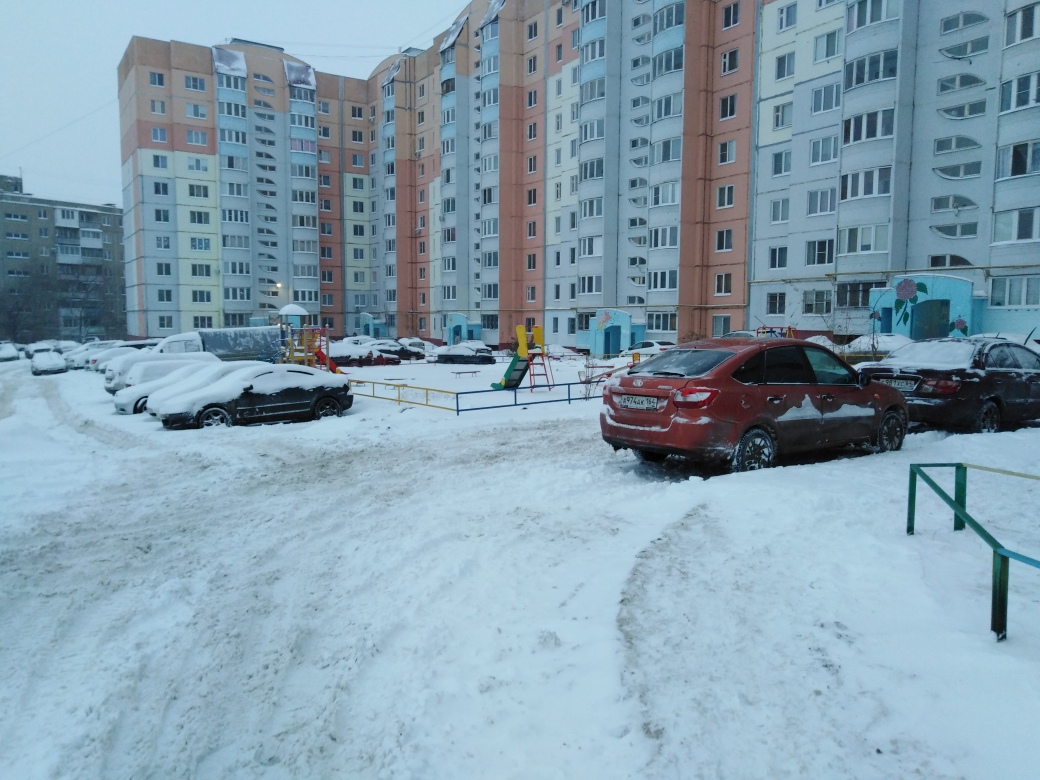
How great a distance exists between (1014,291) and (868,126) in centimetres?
1009

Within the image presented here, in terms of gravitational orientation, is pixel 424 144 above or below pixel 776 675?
above

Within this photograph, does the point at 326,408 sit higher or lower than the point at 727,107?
lower

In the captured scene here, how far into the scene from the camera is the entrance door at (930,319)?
29938 millimetres

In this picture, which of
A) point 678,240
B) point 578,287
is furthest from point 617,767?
point 578,287

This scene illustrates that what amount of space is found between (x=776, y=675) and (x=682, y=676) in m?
0.51

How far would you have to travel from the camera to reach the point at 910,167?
31.3 meters

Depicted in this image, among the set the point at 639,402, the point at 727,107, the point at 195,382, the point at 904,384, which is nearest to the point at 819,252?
the point at 727,107

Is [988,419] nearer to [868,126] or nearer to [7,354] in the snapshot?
[868,126]

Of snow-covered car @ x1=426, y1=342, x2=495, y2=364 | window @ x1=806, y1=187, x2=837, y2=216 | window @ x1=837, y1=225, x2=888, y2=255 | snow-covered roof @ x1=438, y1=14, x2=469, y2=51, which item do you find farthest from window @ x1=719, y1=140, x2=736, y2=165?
snow-covered roof @ x1=438, y1=14, x2=469, y2=51

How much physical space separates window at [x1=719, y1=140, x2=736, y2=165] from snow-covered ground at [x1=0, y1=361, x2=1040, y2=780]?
1454 inches

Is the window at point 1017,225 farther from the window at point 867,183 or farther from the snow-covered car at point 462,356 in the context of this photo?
the snow-covered car at point 462,356

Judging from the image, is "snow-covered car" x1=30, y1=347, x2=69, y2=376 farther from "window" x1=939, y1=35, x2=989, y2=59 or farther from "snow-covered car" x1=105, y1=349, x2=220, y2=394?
"window" x1=939, y1=35, x2=989, y2=59

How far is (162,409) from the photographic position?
1448cm

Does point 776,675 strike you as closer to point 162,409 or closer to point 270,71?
point 162,409
